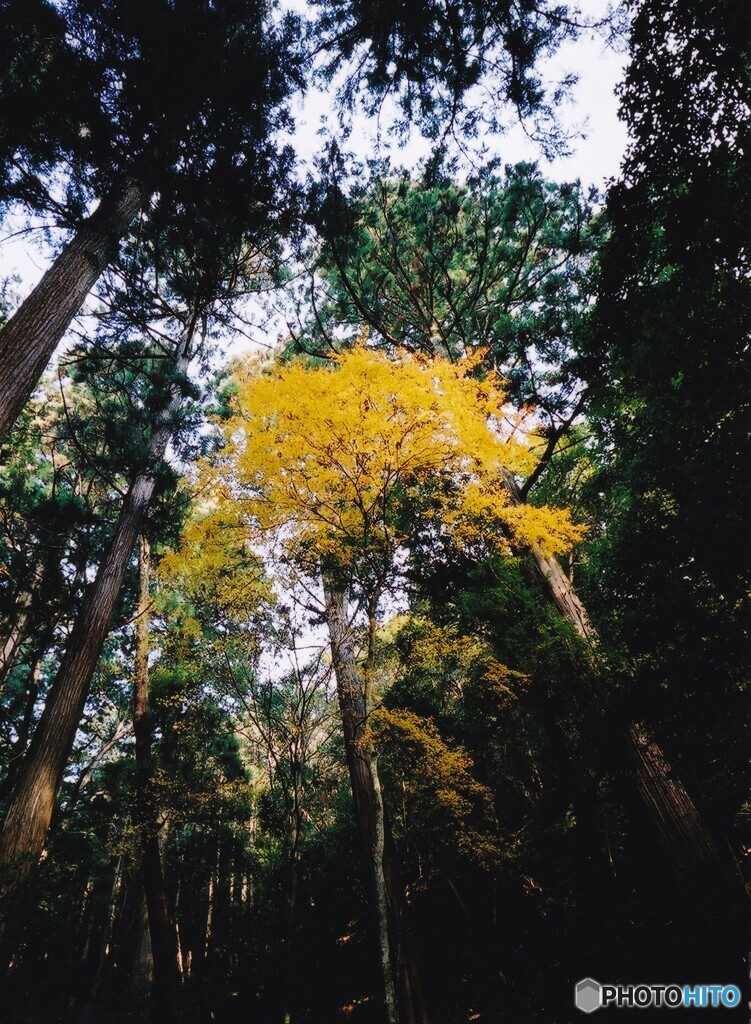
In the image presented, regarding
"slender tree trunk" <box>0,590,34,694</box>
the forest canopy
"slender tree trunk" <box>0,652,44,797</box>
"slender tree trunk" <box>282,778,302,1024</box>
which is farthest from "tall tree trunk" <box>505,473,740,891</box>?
"slender tree trunk" <box>0,652,44,797</box>

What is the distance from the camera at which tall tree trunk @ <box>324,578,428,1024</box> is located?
154 inches

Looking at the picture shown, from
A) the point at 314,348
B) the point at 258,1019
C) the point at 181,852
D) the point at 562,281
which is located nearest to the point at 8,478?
the point at 314,348

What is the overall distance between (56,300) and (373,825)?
564cm

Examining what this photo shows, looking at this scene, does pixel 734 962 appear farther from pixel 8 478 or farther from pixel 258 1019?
pixel 8 478

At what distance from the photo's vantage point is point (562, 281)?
7.11 meters

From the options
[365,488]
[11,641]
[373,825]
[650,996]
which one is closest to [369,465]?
[365,488]

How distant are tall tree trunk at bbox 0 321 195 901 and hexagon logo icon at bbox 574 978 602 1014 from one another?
5455 mm

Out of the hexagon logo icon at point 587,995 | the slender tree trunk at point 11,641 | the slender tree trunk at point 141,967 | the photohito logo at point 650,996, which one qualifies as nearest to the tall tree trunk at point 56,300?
the slender tree trunk at point 11,641

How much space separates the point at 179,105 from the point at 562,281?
6060 mm

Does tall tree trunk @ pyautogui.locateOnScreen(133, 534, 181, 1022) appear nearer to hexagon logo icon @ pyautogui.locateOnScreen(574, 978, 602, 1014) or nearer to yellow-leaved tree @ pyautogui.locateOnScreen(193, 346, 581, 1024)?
yellow-leaved tree @ pyautogui.locateOnScreen(193, 346, 581, 1024)

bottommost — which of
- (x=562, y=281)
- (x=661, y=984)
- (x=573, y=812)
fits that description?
(x=661, y=984)

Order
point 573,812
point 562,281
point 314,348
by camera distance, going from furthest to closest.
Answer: point 314,348
point 562,281
point 573,812

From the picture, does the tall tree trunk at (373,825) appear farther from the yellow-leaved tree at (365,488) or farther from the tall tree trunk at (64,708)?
the tall tree trunk at (64,708)

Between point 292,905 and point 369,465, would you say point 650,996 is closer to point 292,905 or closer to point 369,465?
point 292,905
